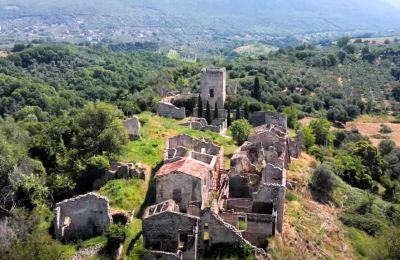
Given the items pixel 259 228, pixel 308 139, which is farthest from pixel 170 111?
pixel 259 228

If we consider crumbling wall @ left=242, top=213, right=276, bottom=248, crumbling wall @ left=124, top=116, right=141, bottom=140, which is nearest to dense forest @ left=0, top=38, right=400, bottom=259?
crumbling wall @ left=124, top=116, right=141, bottom=140

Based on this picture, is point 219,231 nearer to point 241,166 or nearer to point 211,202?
point 211,202

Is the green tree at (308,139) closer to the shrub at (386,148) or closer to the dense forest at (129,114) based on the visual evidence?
the dense forest at (129,114)

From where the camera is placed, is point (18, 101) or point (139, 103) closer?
point (139, 103)

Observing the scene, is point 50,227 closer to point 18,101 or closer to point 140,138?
point 140,138

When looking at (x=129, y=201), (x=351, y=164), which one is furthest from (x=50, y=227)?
(x=351, y=164)
